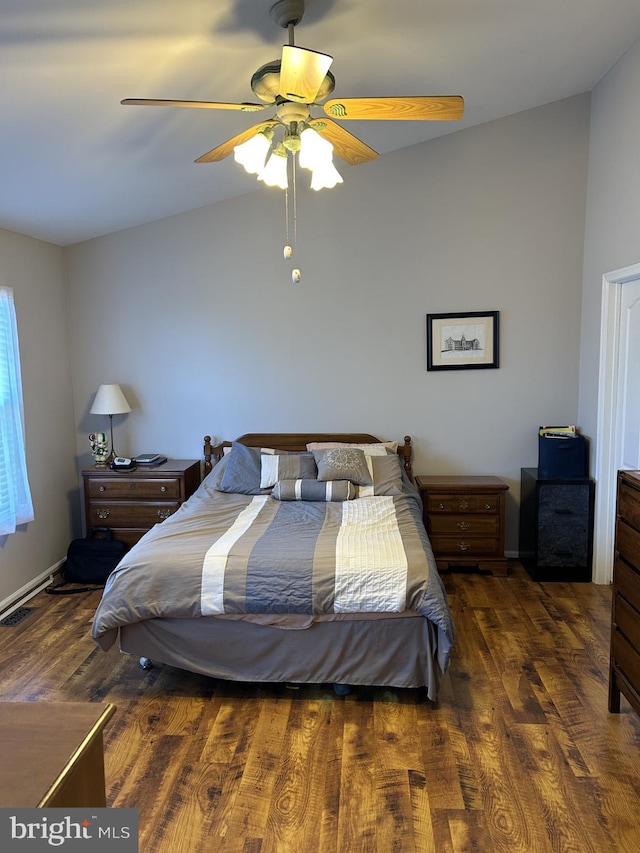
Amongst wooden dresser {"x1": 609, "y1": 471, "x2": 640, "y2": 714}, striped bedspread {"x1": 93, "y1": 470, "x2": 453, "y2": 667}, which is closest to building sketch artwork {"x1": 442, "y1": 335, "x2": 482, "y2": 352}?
striped bedspread {"x1": 93, "y1": 470, "x2": 453, "y2": 667}

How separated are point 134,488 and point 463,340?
2.60m

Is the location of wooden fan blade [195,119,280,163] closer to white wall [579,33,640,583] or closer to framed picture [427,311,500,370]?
framed picture [427,311,500,370]

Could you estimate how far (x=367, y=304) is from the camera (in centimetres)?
418

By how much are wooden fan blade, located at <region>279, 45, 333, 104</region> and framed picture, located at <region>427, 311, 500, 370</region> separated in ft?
7.87

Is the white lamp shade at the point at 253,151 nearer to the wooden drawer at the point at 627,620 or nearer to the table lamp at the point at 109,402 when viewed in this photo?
the wooden drawer at the point at 627,620

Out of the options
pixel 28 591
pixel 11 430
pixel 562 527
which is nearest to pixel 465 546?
pixel 562 527

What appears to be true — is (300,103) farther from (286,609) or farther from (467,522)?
(467,522)

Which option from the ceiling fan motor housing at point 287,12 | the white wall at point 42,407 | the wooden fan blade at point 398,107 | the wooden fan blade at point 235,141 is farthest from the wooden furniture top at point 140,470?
the ceiling fan motor housing at point 287,12

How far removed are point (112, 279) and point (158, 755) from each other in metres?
3.34

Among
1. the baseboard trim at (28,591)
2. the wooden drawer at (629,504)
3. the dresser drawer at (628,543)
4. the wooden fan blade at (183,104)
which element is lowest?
the baseboard trim at (28,591)

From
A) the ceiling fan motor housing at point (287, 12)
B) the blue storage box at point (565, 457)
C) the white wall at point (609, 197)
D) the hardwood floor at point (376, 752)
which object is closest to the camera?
the hardwood floor at point (376, 752)

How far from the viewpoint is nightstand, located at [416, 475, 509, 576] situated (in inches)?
153

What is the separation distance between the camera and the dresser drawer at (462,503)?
12.7 feet

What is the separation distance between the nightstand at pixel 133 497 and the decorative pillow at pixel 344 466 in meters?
1.02
